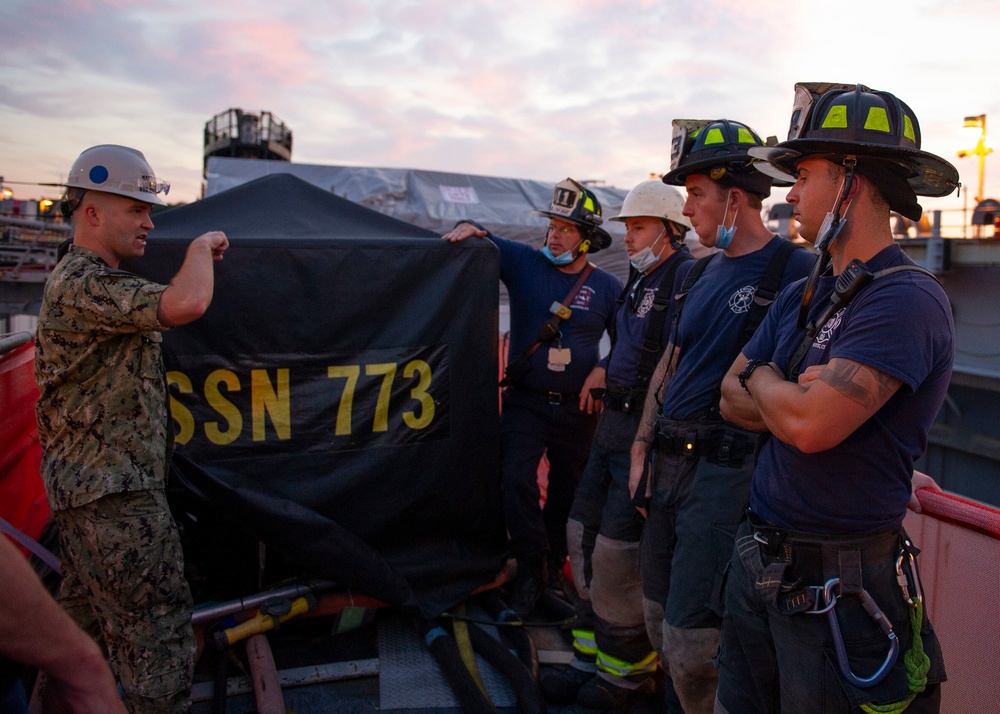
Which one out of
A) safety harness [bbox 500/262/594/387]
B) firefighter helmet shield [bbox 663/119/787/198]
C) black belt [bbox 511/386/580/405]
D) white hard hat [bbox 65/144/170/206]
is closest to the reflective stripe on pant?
black belt [bbox 511/386/580/405]

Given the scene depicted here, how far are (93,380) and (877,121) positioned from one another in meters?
2.75

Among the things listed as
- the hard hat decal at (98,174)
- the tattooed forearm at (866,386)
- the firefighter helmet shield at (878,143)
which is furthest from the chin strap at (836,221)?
the hard hat decal at (98,174)

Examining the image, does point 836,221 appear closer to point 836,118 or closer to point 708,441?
point 836,118

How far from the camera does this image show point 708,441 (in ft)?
9.65

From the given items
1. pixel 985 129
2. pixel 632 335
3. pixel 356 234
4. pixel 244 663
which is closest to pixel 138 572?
pixel 244 663

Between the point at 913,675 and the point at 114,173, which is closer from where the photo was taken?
the point at 913,675

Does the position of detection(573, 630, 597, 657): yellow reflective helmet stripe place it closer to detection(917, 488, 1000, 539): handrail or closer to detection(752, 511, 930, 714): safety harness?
detection(917, 488, 1000, 539): handrail

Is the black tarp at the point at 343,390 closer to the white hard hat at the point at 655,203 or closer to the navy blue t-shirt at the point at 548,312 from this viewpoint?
the navy blue t-shirt at the point at 548,312

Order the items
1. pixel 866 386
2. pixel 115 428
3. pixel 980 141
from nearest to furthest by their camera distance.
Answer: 1. pixel 866 386
2. pixel 115 428
3. pixel 980 141

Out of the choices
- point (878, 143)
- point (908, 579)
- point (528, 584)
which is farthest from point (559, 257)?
point (908, 579)

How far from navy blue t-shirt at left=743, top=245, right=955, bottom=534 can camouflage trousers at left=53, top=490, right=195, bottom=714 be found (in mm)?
2185

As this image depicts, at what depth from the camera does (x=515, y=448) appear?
4.47 metres

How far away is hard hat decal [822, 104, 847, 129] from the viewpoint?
82.4 inches

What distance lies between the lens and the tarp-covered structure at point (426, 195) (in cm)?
1564
